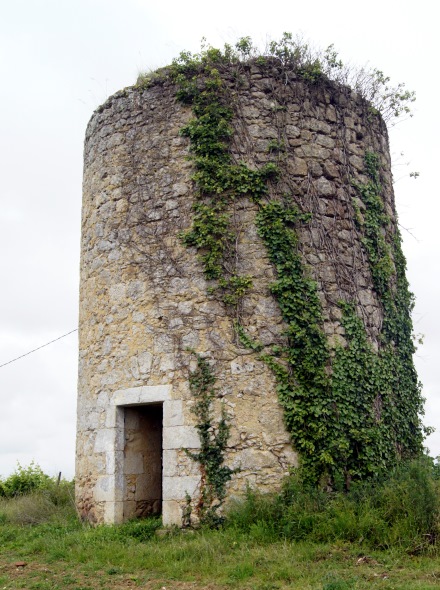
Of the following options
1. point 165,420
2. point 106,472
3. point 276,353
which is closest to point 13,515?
point 106,472

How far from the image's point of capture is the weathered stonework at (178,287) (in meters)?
8.75

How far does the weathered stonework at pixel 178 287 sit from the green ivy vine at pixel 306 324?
0.15 meters

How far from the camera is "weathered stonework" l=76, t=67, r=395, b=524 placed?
8.75m

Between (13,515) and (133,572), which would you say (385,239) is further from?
(13,515)

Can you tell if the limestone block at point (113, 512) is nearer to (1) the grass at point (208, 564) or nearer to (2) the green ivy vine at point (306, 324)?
(1) the grass at point (208, 564)

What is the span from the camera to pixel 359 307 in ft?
31.3

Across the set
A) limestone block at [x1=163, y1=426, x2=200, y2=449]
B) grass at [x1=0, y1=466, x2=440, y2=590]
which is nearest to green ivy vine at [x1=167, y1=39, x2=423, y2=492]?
limestone block at [x1=163, y1=426, x2=200, y2=449]

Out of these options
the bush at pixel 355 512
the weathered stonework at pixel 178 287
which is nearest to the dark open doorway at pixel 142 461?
the weathered stonework at pixel 178 287

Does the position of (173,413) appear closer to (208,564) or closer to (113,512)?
(113,512)

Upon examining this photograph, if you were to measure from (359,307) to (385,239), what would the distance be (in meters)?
1.46

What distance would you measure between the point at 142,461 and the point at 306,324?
298 cm

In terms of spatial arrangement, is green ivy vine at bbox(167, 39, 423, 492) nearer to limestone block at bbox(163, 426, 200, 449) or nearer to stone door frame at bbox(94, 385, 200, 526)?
limestone block at bbox(163, 426, 200, 449)

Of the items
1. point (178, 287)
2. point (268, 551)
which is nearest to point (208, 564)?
point (268, 551)

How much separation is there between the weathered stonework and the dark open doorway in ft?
0.07
